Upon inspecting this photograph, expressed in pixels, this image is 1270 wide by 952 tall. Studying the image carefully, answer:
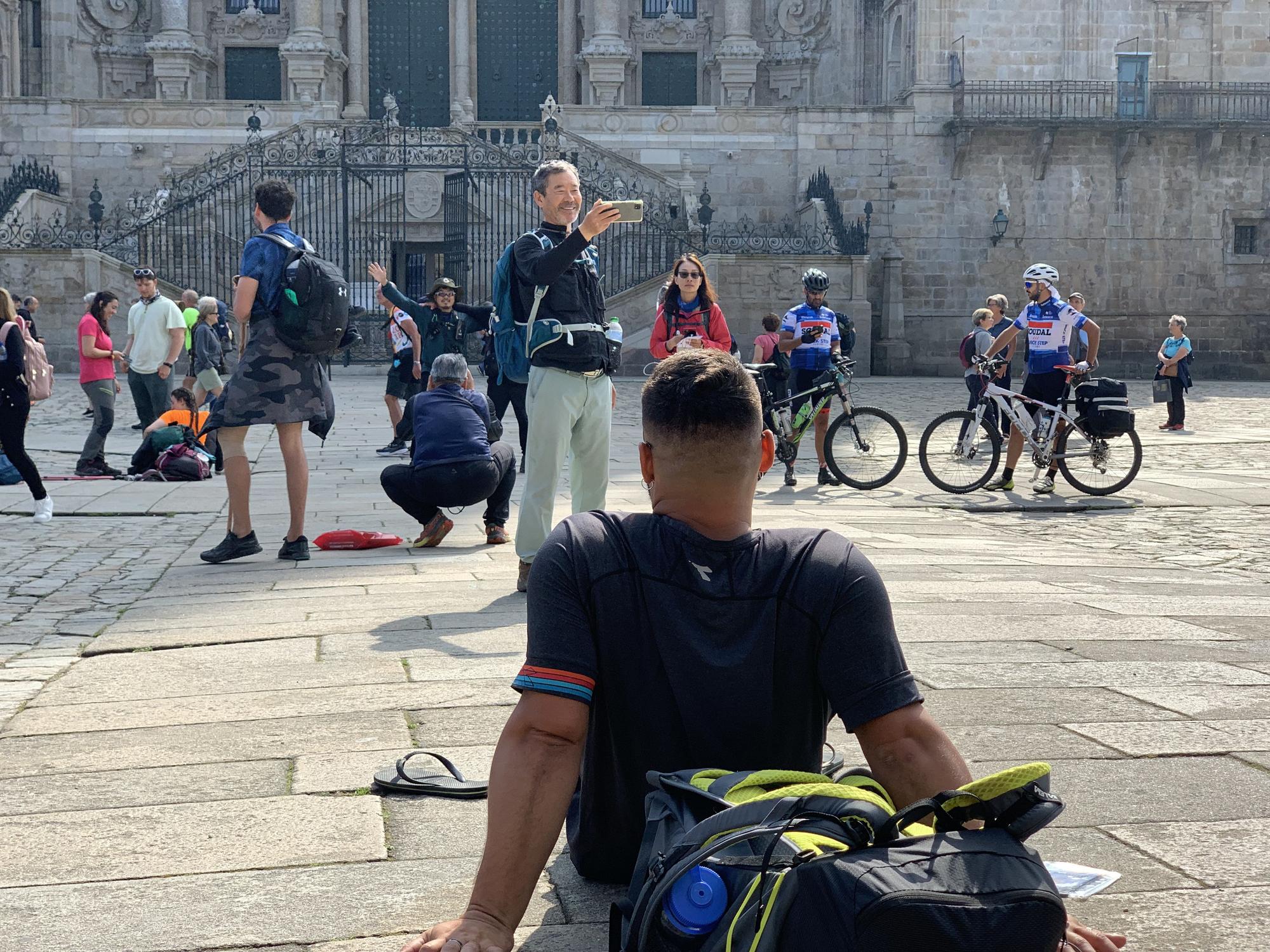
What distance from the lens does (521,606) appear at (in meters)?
6.48

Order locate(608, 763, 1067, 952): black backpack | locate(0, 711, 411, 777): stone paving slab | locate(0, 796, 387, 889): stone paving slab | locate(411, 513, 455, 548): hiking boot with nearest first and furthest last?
locate(608, 763, 1067, 952): black backpack → locate(0, 796, 387, 889): stone paving slab → locate(0, 711, 411, 777): stone paving slab → locate(411, 513, 455, 548): hiking boot

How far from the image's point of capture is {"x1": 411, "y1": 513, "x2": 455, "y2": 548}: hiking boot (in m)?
8.53

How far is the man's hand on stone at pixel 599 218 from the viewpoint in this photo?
18.2 ft

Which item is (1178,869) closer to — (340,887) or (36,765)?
Answer: (340,887)

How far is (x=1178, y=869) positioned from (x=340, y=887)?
1.73 m

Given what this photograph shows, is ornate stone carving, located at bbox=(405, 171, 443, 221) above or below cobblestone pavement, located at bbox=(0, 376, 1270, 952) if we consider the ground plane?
above

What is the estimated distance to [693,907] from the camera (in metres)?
2.14

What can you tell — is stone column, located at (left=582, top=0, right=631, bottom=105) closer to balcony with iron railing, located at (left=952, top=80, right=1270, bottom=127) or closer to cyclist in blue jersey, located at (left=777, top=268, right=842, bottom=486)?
balcony with iron railing, located at (left=952, top=80, right=1270, bottom=127)

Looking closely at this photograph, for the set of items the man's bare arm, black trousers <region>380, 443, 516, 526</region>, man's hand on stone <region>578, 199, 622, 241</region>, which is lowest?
black trousers <region>380, 443, 516, 526</region>

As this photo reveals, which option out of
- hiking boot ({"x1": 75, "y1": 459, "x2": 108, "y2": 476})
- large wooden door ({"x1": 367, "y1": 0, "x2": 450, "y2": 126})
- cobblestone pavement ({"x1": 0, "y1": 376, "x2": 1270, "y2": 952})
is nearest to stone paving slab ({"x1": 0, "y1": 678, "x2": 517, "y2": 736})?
cobblestone pavement ({"x1": 0, "y1": 376, "x2": 1270, "y2": 952})

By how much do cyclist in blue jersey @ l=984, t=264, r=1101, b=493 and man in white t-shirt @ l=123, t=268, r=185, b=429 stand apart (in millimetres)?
7698

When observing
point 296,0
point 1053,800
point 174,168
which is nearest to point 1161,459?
point 1053,800

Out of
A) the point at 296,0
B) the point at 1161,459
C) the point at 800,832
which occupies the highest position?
the point at 296,0

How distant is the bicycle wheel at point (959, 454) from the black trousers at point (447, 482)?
4.46 m
